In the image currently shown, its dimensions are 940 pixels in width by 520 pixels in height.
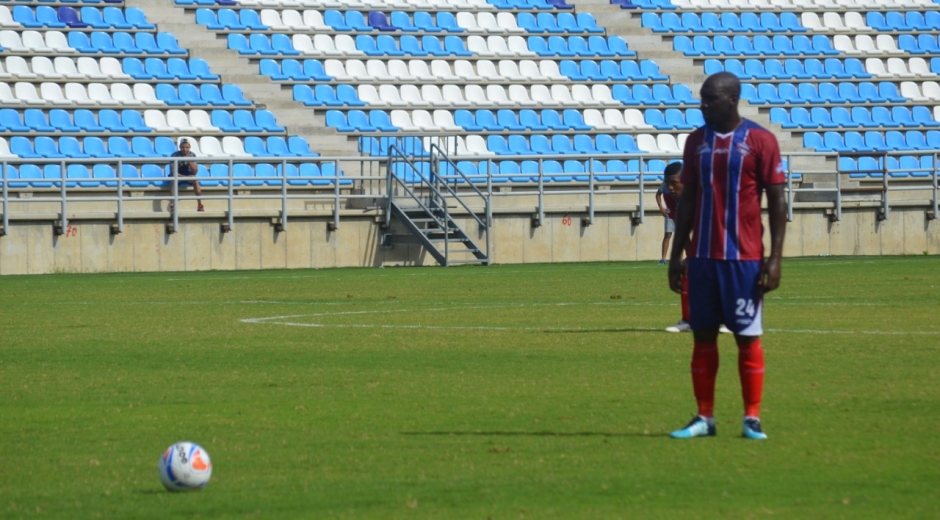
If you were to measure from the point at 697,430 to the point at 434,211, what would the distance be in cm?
2089

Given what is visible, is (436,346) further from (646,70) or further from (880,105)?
(880,105)

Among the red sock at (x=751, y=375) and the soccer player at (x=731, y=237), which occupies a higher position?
the soccer player at (x=731, y=237)

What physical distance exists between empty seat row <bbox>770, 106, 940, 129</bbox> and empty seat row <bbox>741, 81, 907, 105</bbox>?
220mm

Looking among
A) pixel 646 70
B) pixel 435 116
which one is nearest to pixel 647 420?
pixel 435 116

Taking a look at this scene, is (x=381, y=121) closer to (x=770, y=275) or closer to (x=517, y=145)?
(x=517, y=145)

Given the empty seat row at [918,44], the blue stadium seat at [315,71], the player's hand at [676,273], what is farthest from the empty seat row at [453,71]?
the player's hand at [676,273]

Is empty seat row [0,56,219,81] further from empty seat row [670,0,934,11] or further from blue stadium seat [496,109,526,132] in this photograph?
empty seat row [670,0,934,11]

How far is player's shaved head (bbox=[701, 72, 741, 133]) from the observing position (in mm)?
6773

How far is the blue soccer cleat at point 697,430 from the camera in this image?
6.82 m

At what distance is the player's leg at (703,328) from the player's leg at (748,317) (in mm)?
71

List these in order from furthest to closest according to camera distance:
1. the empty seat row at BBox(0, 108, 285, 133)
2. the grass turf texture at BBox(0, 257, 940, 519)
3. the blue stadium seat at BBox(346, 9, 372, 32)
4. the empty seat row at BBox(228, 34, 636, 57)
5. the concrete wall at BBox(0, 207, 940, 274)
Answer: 1. the blue stadium seat at BBox(346, 9, 372, 32)
2. the empty seat row at BBox(228, 34, 636, 57)
3. the empty seat row at BBox(0, 108, 285, 133)
4. the concrete wall at BBox(0, 207, 940, 274)
5. the grass turf texture at BBox(0, 257, 940, 519)

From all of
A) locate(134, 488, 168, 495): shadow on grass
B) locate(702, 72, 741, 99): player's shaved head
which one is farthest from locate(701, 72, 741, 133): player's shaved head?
locate(134, 488, 168, 495): shadow on grass

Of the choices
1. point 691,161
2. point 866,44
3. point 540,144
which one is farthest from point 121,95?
point 691,161

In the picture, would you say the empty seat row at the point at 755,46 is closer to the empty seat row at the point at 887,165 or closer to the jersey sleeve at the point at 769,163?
the empty seat row at the point at 887,165
